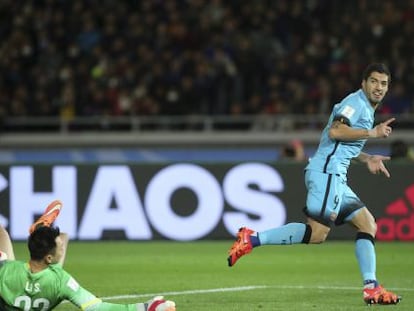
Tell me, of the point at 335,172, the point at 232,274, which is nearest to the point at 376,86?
the point at 335,172

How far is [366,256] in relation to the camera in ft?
29.6

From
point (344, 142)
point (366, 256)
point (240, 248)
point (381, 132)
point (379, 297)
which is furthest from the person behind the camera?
point (240, 248)

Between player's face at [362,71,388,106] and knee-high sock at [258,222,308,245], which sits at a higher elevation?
player's face at [362,71,388,106]

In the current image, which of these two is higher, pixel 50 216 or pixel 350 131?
pixel 350 131

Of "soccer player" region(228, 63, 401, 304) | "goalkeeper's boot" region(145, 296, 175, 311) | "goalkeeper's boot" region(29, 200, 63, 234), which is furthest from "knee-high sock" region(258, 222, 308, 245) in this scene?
"goalkeeper's boot" region(145, 296, 175, 311)

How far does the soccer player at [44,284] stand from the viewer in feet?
22.8

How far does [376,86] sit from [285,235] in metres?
1.49

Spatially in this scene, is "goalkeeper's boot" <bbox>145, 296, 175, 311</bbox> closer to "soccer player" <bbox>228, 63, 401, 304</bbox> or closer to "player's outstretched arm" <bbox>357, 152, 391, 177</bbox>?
"soccer player" <bbox>228, 63, 401, 304</bbox>

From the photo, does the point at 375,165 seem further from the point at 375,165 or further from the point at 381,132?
the point at 381,132

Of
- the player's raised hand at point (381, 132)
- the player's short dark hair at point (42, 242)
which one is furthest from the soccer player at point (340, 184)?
the player's short dark hair at point (42, 242)

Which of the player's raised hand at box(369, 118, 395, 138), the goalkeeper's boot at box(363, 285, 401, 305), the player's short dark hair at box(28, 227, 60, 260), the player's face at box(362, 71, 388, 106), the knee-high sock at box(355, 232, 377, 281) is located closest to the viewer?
the player's short dark hair at box(28, 227, 60, 260)

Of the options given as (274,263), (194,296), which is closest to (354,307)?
(194,296)

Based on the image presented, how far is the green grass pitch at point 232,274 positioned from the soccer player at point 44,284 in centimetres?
177

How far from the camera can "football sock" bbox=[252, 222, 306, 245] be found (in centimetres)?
922
